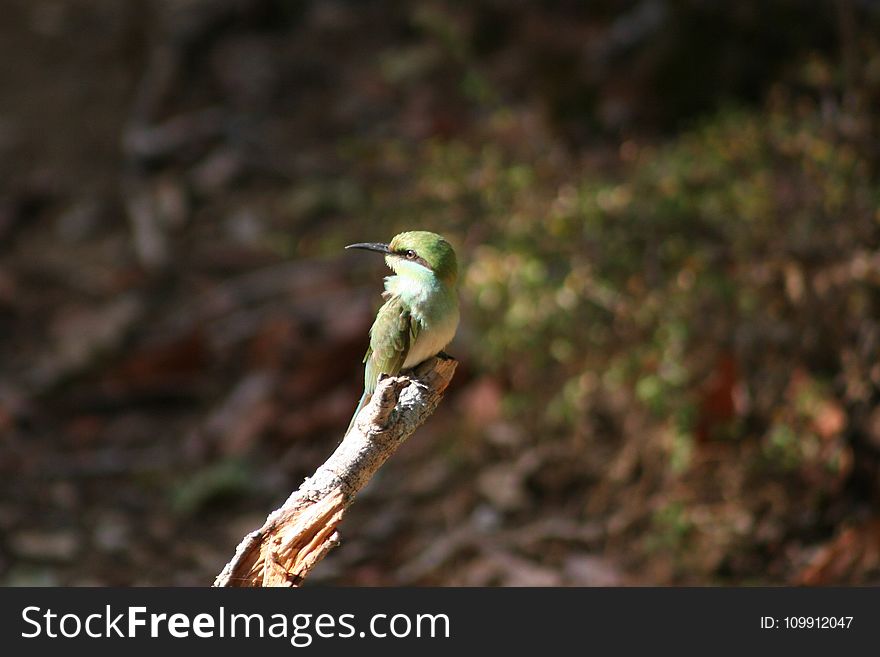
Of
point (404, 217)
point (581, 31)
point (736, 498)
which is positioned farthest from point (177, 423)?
point (581, 31)

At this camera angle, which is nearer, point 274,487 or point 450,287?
point 450,287

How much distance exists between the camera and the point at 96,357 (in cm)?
700

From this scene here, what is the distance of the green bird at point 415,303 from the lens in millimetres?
3057

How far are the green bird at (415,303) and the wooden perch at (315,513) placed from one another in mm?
378

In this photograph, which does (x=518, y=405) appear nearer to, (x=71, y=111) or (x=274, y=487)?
(x=274, y=487)

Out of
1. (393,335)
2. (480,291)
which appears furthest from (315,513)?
(480,291)

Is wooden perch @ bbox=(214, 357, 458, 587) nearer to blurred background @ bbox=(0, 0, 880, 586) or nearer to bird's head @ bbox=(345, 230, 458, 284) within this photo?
bird's head @ bbox=(345, 230, 458, 284)

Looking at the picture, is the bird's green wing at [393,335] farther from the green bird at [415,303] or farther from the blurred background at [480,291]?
Answer: the blurred background at [480,291]

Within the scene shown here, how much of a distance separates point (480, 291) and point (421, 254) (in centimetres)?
201

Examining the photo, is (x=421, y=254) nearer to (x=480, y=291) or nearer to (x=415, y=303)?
(x=415, y=303)

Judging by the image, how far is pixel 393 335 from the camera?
3.16 meters

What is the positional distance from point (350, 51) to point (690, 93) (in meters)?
3.60

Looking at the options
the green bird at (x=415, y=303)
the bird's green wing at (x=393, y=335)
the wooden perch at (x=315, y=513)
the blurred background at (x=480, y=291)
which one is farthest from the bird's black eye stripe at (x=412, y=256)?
the blurred background at (x=480, y=291)

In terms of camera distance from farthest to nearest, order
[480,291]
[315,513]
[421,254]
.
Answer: [480,291] < [421,254] < [315,513]
